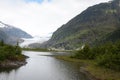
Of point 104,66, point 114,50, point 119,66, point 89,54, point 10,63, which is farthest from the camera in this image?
point 89,54

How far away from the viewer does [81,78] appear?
96.6 m

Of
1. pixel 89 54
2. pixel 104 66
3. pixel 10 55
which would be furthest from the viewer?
pixel 89 54

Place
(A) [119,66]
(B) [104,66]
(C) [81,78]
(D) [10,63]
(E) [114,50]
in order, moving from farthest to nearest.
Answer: (D) [10,63]
(E) [114,50]
(B) [104,66]
(A) [119,66]
(C) [81,78]

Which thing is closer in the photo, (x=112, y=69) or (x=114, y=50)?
(x=112, y=69)

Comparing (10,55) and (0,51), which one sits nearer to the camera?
(0,51)

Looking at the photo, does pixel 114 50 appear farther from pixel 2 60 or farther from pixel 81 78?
pixel 2 60

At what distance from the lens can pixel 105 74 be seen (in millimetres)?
96938

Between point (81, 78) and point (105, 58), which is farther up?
point (105, 58)

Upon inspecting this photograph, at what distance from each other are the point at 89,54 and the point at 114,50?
57.7 m

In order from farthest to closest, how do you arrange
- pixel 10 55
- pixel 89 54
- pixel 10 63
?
1. pixel 89 54
2. pixel 10 55
3. pixel 10 63

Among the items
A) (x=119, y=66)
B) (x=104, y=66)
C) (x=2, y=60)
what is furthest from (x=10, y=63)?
(x=119, y=66)

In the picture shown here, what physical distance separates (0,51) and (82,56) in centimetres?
7256

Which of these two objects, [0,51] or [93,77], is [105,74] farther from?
[0,51]

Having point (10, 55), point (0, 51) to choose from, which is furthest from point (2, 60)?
point (10, 55)
